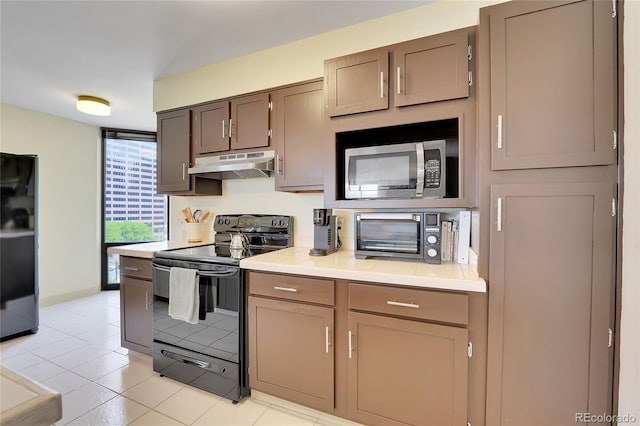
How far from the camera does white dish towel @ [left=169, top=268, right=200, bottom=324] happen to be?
1.87 metres

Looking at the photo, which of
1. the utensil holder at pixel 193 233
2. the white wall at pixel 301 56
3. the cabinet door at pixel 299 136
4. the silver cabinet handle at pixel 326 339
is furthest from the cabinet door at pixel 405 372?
the utensil holder at pixel 193 233

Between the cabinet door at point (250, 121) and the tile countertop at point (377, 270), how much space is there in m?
0.94

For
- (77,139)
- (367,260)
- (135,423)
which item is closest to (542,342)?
(367,260)

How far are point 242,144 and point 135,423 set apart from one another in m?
1.94

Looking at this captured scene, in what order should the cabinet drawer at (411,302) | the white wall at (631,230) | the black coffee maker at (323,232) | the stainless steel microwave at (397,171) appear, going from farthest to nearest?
the black coffee maker at (323,232) < the stainless steel microwave at (397,171) < the cabinet drawer at (411,302) < the white wall at (631,230)

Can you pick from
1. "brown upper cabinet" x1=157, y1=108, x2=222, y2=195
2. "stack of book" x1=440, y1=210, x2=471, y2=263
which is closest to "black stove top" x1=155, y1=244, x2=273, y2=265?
"brown upper cabinet" x1=157, y1=108, x2=222, y2=195

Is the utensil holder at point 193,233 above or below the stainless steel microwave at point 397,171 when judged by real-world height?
below

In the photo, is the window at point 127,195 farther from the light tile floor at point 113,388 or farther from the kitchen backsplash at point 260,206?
the kitchen backsplash at point 260,206

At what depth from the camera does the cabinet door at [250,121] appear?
2223 mm

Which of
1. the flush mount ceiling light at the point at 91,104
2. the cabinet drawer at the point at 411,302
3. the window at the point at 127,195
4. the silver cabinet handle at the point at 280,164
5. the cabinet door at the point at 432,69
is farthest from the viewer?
the window at the point at 127,195

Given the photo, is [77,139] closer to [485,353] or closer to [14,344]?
[14,344]

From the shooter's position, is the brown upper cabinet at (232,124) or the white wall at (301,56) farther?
the brown upper cabinet at (232,124)

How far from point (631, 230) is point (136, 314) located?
2967 millimetres

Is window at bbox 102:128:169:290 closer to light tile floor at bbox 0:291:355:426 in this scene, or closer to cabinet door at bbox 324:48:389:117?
light tile floor at bbox 0:291:355:426
